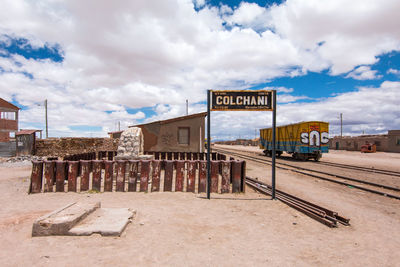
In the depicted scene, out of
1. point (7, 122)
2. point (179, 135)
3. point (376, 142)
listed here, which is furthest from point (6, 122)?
point (376, 142)

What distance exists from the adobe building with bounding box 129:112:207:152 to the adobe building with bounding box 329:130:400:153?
32571 mm

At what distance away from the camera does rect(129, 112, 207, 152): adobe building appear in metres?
17.5

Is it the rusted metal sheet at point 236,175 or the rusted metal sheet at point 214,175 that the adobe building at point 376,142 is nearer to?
the rusted metal sheet at point 236,175

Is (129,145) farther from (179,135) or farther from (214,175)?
(179,135)

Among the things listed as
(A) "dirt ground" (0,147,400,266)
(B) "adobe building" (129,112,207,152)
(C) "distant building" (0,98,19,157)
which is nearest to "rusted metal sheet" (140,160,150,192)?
(A) "dirt ground" (0,147,400,266)

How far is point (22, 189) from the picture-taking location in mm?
7648

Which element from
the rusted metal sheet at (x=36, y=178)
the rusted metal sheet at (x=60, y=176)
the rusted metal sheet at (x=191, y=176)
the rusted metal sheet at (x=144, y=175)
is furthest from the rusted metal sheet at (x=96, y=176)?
the rusted metal sheet at (x=191, y=176)

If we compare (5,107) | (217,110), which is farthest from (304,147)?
(5,107)

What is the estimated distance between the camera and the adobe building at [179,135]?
17469mm

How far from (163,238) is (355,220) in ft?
13.9

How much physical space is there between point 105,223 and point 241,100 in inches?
182

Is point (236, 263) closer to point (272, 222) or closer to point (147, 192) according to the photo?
point (272, 222)

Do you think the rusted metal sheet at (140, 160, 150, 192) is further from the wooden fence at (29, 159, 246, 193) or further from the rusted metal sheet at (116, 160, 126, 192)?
the rusted metal sheet at (116, 160, 126, 192)

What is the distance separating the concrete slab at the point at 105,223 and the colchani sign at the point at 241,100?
3.70 metres
